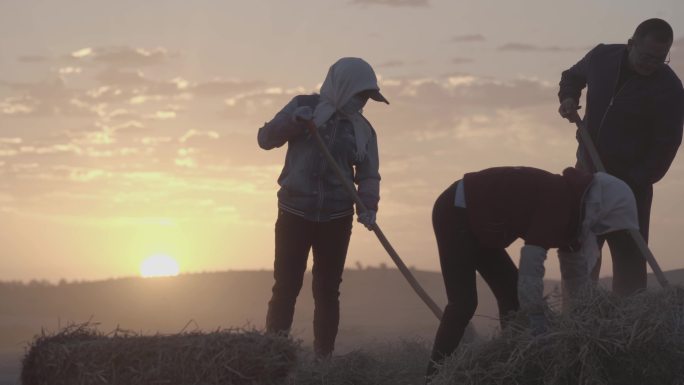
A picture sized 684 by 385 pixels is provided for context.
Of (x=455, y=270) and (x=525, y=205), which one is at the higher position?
(x=525, y=205)

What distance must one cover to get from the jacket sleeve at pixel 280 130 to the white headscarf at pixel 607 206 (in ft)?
7.70

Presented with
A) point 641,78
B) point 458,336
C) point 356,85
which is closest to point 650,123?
point 641,78

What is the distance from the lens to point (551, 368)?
569 cm

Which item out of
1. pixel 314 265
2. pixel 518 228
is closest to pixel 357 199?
pixel 314 265

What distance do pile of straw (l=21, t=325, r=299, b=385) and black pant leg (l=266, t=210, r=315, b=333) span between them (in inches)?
73.7

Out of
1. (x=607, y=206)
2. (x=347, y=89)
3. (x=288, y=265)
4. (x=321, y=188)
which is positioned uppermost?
(x=347, y=89)

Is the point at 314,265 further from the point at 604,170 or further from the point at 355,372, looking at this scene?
the point at 604,170

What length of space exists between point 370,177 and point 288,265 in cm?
88

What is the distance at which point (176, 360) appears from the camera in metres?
5.43

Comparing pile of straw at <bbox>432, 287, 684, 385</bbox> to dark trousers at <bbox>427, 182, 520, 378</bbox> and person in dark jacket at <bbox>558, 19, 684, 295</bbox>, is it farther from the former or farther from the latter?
person in dark jacket at <bbox>558, 19, 684, 295</bbox>

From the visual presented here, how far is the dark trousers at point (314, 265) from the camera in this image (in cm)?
750

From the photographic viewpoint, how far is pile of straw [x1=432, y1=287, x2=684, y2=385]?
5660mm

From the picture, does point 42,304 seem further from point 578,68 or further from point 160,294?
point 578,68

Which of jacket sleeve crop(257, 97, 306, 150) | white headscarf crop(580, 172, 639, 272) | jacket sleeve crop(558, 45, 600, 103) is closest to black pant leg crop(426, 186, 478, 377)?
white headscarf crop(580, 172, 639, 272)
